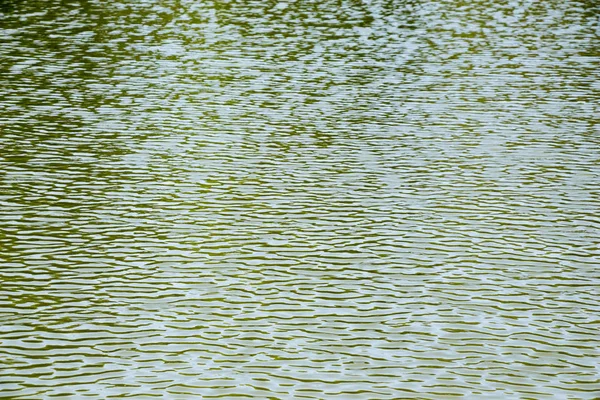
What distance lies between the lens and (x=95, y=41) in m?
38.8

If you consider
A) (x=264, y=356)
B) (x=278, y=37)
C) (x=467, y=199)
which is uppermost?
(x=264, y=356)

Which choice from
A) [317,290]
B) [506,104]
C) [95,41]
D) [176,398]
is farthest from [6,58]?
[176,398]

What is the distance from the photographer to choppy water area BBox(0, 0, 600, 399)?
15938mm

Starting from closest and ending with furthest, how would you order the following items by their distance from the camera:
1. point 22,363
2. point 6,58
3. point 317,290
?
point 22,363 → point 317,290 → point 6,58

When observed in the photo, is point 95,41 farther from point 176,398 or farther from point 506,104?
point 176,398

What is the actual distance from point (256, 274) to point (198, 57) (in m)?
18.8

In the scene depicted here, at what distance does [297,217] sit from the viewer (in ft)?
72.3

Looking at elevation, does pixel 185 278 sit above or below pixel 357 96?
above

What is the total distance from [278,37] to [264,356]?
2593 cm

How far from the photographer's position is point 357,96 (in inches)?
1259

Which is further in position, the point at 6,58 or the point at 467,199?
the point at 6,58

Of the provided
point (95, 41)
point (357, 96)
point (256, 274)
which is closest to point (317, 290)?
point (256, 274)

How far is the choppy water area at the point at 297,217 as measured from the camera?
15938mm

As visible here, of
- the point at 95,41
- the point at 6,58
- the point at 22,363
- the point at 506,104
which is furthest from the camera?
the point at 95,41
